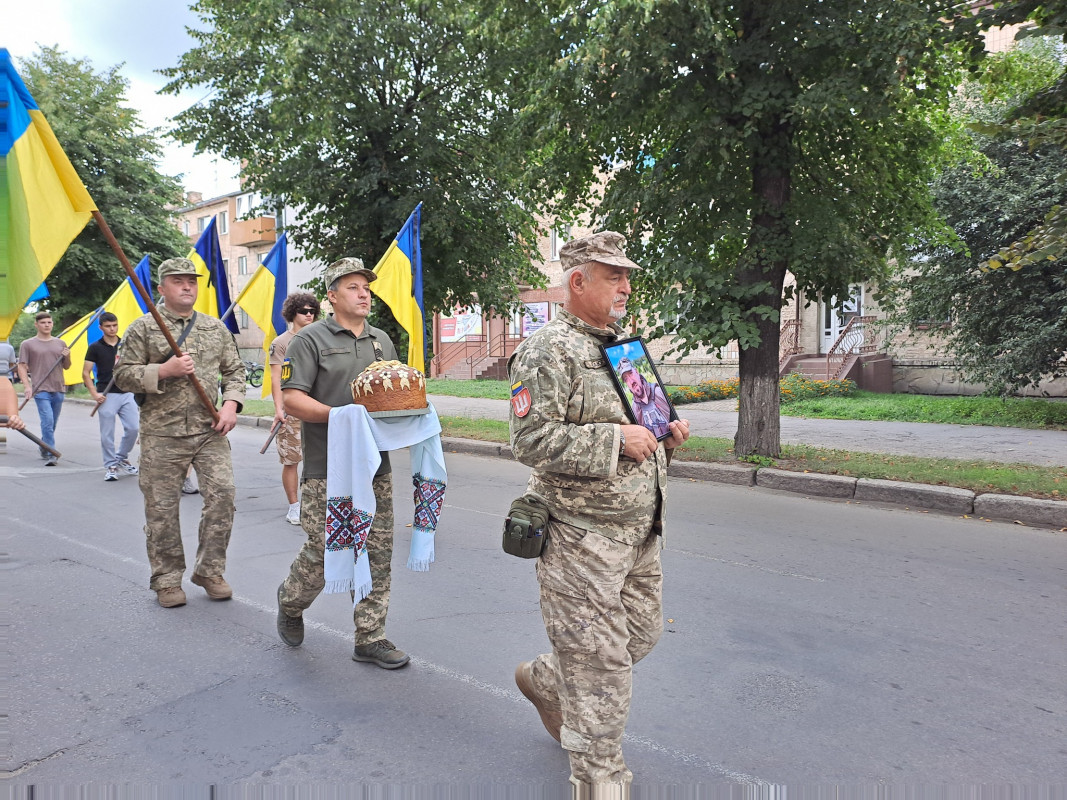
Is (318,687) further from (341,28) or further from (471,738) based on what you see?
(341,28)

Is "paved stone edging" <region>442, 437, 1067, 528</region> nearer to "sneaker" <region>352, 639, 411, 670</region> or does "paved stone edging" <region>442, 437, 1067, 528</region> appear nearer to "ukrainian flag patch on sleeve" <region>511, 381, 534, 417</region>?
"sneaker" <region>352, 639, 411, 670</region>

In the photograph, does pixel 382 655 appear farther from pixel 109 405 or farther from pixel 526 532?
pixel 109 405

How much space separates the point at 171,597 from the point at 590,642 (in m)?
3.28

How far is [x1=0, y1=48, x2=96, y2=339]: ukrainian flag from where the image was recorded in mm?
3865

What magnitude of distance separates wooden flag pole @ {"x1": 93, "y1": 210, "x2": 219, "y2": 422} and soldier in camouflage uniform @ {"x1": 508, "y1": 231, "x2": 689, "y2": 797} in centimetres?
256

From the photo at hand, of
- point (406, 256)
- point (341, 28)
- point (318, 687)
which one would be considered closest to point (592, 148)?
point (406, 256)

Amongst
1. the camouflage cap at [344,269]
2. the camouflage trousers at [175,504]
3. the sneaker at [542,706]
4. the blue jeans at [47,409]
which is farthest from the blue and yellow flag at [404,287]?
the sneaker at [542,706]

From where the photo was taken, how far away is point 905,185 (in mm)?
10062

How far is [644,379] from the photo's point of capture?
2842 millimetres

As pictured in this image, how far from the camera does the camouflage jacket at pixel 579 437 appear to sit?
2.57 m

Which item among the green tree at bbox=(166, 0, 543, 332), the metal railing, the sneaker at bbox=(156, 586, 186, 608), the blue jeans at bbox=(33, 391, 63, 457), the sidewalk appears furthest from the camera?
the metal railing

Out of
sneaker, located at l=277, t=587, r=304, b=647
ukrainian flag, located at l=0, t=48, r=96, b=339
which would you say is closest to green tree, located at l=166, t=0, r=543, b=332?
ukrainian flag, located at l=0, t=48, r=96, b=339

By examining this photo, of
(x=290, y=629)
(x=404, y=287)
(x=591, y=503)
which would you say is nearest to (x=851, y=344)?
(x=404, y=287)

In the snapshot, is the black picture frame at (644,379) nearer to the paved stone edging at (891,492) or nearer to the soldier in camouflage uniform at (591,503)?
the soldier in camouflage uniform at (591,503)
